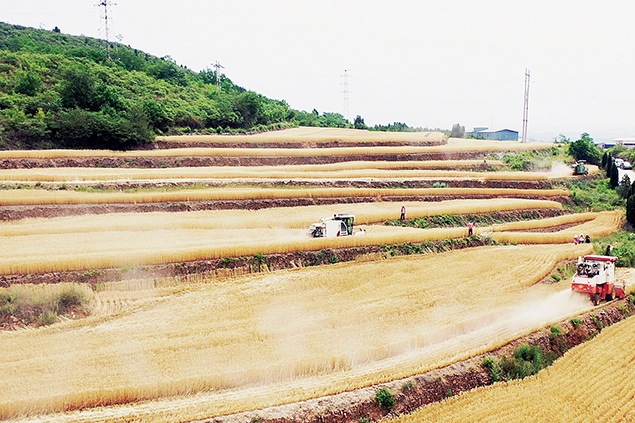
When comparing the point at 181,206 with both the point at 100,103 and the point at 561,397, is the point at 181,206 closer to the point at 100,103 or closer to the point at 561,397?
the point at 100,103

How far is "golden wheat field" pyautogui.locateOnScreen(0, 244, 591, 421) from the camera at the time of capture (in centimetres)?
1786

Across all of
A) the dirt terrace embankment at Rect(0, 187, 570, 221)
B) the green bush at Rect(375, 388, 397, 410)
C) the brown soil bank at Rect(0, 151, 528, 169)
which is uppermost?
the brown soil bank at Rect(0, 151, 528, 169)

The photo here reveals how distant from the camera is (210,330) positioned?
23.2 meters

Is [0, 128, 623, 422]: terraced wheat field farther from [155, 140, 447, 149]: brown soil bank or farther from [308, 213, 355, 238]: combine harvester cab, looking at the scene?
[155, 140, 447, 149]: brown soil bank

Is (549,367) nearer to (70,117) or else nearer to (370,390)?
(370,390)

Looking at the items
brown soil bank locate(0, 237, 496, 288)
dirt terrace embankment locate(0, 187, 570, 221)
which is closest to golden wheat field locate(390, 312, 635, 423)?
brown soil bank locate(0, 237, 496, 288)

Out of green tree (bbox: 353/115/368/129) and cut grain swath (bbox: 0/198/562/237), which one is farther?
green tree (bbox: 353/115/368/129)

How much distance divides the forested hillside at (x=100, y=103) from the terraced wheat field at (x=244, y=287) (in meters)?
4.23

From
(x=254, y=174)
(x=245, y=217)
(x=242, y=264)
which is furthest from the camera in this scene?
(x=254, y=174)

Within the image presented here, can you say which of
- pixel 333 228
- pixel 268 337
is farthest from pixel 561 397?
pixel 333 228

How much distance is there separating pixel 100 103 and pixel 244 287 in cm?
4053

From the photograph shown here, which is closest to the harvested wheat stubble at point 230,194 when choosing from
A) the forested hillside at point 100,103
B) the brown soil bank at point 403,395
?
the forested hillside at point 100,103

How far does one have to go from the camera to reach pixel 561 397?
19109 mm

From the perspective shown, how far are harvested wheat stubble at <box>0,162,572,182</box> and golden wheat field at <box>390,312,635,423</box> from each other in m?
31.7
